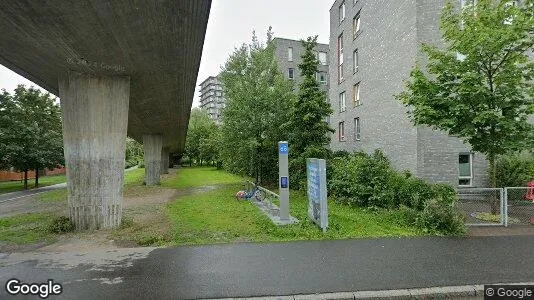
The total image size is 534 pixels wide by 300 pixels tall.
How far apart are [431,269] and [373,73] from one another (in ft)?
59.6

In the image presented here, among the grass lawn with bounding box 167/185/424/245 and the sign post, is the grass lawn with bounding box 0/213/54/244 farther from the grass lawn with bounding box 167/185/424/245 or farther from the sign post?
the sign post

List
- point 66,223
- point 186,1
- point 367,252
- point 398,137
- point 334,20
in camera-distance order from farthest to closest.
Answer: point 334,20, point 398,137, point 66,223, point 367,252, point 186,1

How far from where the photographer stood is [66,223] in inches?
419

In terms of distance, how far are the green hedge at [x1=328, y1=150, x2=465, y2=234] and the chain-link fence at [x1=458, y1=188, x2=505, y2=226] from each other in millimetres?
765

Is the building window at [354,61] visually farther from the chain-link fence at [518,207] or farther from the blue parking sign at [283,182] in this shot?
the blue parking sign at [283,182]

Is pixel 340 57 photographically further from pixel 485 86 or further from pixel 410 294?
pixel 410 294

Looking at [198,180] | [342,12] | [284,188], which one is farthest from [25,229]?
[342,12]

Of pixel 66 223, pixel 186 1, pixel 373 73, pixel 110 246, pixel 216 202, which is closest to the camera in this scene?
pixel 186 1

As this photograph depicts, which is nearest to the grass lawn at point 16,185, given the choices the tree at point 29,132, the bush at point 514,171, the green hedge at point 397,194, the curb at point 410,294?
the tree at point 29,132

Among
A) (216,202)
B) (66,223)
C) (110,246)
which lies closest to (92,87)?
(66,223)

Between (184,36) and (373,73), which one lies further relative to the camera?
(373,73)

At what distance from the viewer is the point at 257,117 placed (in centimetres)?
2164

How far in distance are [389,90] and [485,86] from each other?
367 inches

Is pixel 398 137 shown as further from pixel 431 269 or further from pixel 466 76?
pixel 431 269
